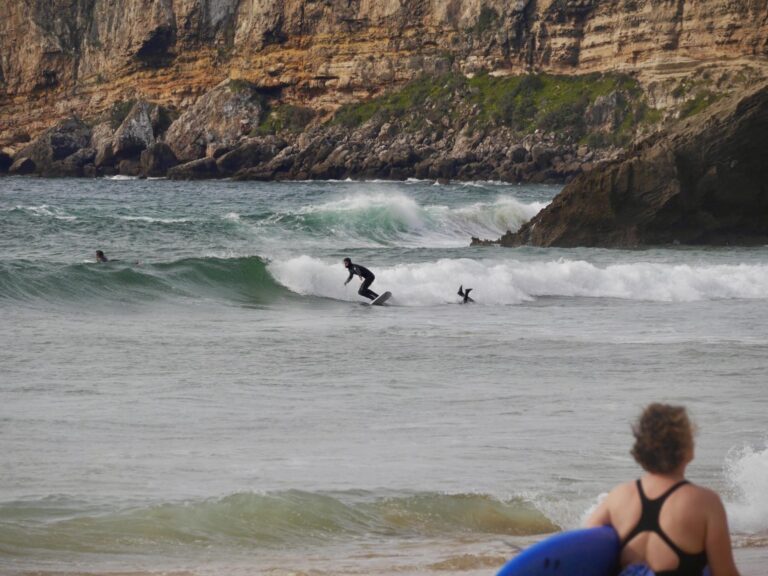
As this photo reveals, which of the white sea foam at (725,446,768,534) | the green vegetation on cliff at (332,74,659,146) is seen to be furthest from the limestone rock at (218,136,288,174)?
the white sea foam at (725,446,768,534)

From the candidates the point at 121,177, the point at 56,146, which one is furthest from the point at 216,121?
the point at 56,146

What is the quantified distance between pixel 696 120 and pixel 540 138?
5667cm

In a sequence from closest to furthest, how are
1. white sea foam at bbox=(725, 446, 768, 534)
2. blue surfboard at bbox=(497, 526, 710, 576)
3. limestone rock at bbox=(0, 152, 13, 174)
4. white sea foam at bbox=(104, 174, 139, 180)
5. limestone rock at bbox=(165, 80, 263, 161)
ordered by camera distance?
blue surfboard at bbox=(497, 526, 710, 576) → white sea foam at bbox=(725, 446, 768, 534) → white sea foam at bbox=(104, 174, 139, 180) → limestone rock at bbox=(165, 80, 263, 161) → limestone rock at bbox=(0, 152, 13, 174)

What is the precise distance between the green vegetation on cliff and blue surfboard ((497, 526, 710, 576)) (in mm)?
81961

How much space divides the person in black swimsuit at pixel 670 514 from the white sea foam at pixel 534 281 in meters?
16.7

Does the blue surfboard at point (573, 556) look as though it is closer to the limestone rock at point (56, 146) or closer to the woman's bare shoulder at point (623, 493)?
the woman's bare shoulder at point (623, 493)

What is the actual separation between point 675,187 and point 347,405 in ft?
59.1

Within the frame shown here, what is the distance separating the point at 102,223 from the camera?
36.7m

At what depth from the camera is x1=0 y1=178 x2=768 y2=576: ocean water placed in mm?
7414

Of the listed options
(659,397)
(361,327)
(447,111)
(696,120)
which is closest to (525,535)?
(659,397)

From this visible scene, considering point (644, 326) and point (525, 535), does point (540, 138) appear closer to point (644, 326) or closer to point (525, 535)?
point (644, 326)

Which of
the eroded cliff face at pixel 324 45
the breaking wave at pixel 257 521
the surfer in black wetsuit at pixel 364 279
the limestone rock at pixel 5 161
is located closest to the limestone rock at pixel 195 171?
the eroded cliff face at pixel 324 45

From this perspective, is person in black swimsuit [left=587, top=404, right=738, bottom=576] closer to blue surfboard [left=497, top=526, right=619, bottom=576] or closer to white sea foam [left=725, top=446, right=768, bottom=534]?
blue surfboard [left=497, top=526, right=619, bottom=576]

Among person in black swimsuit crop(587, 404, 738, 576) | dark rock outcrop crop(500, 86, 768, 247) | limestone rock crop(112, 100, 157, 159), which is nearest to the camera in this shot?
person in black swimsuit crop(587, 404, 738, 576)
